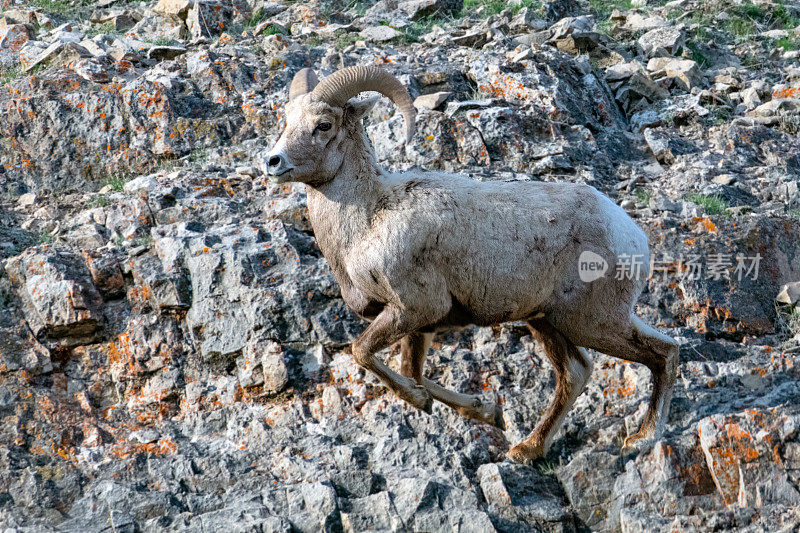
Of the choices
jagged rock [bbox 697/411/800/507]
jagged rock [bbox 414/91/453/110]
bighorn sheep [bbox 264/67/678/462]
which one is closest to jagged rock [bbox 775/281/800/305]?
bighorn sheep [bbox 264/67/678/462]

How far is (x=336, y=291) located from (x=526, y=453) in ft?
7.51

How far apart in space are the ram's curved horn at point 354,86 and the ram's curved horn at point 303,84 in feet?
1.50

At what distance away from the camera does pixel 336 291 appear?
834 centimetres

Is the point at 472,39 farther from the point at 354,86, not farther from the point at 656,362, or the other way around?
the point at 656,362

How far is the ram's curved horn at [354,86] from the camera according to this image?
7.19 metres

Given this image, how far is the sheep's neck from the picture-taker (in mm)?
7164

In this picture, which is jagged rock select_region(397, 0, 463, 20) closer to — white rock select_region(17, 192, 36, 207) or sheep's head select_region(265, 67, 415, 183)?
white rock select_region(17, 192, 36, 207)

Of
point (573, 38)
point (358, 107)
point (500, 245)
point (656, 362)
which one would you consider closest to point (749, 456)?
point (656, 362)

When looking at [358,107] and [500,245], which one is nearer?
[500,245]

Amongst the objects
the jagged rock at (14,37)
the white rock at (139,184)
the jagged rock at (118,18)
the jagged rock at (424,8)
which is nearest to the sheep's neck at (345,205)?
the white rock at (139,184)

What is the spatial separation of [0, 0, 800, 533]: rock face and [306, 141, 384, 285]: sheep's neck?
113 centimetres

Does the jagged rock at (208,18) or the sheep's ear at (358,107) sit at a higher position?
the sheep's ear at (358,107)

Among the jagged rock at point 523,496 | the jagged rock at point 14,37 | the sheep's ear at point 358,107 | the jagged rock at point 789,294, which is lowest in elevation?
the jagged rock at point 789,294

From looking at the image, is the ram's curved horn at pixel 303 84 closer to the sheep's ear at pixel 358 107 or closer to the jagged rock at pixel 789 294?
the sheep's ear at pixel 358 107
